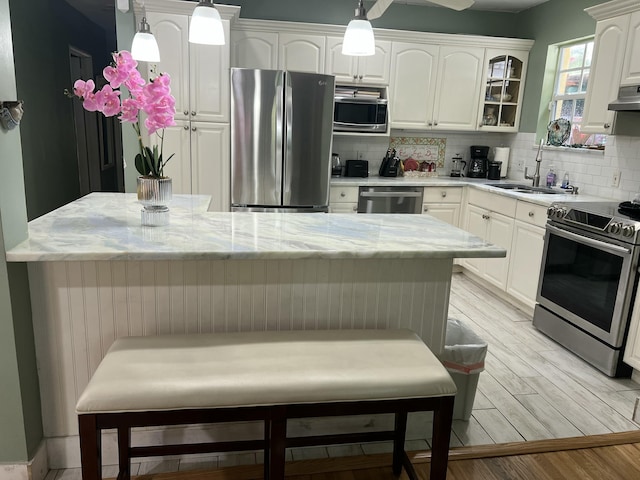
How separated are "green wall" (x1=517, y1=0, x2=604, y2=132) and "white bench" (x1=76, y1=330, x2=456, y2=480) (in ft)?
12.3

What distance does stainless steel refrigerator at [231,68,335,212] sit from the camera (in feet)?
12.6

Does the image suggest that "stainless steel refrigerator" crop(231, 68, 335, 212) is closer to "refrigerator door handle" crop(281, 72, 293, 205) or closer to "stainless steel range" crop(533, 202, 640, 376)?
"refrigerator door handle" crop(281, 72, 293, 205)

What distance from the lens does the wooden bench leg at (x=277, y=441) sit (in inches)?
56.5

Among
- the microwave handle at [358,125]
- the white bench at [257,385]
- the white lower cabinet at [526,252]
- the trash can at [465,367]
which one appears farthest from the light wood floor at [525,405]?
the microwave handle at [358,125]

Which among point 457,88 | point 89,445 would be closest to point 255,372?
point 89,445

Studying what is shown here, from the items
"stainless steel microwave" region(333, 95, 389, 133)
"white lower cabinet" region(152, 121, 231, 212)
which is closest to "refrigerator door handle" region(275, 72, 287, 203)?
"white lower cabinet" region(152, 121, 231, 212)

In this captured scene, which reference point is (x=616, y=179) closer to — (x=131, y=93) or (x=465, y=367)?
(x=465, y=367)

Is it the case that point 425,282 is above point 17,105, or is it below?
below

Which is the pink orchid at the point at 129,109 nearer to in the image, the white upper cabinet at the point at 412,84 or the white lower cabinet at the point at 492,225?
the white lower cabinet at the point at 492,225

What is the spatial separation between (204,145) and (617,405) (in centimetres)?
330

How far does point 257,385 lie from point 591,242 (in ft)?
7.94

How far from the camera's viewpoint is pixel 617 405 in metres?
2.59

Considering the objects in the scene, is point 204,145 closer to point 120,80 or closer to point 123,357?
point 120,80

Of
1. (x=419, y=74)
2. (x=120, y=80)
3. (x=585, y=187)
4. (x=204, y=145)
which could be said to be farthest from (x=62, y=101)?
(x=585, y=187)
